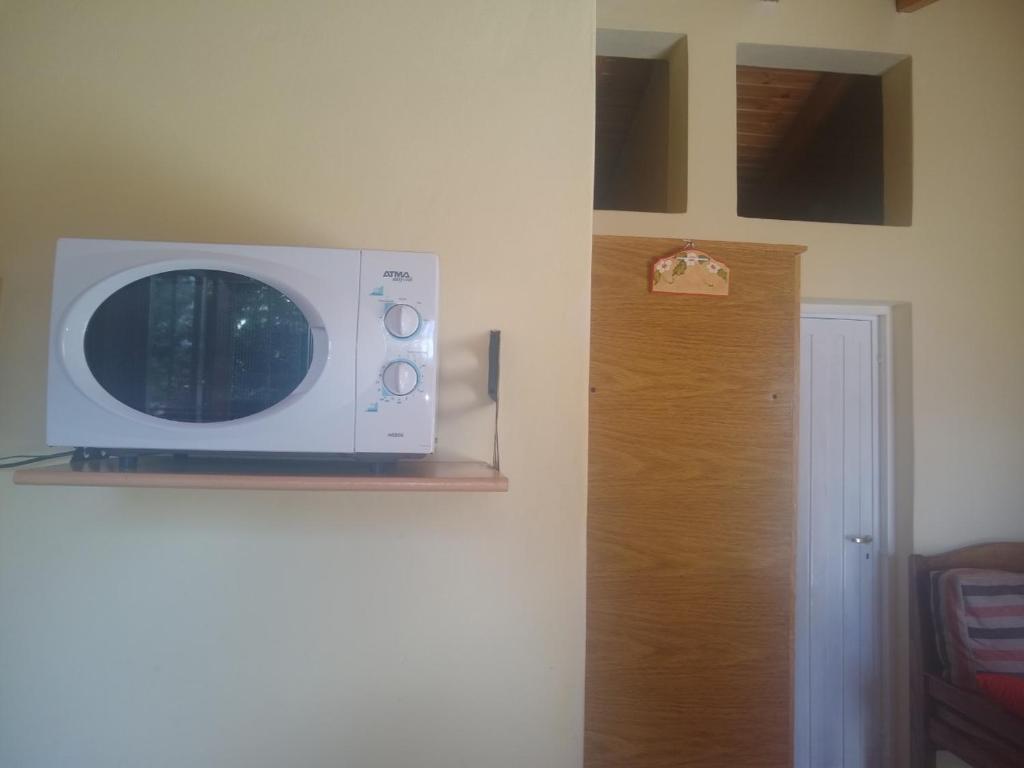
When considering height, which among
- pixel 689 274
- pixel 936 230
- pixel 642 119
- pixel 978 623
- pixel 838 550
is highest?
pixel 642 119

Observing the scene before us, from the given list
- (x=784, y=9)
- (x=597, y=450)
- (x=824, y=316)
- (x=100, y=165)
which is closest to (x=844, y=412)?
(x=824, y=316)

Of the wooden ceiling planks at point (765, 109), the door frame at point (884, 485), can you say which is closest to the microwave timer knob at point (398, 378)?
the door frame at point (884, 485)

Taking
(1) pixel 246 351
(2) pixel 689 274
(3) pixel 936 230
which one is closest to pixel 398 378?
(1) pixel 246 351

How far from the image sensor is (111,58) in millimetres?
871

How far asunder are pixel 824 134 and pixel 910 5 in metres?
0.65

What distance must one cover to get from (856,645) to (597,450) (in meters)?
1.48

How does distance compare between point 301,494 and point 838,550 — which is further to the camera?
point 838,550

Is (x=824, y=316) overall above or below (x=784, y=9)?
below

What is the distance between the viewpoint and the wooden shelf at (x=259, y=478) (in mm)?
598

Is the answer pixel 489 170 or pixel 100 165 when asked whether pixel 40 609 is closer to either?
pixel 100 165

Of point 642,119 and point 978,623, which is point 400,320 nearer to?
point 978,623

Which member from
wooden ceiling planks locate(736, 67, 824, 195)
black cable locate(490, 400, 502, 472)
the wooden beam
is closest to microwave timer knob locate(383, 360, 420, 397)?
black cable locate(490, 400, 502, 472)

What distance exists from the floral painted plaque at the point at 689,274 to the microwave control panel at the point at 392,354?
0.70m

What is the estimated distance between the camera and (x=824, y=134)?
7.70 feet
